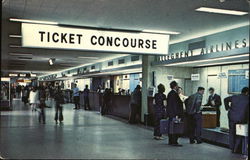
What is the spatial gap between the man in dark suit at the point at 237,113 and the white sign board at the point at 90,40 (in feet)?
7.25

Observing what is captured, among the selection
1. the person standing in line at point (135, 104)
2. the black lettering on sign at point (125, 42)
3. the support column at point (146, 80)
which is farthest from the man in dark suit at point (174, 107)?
the person standing in line at point (135, 104)

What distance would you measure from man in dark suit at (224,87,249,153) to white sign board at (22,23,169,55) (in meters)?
2.21

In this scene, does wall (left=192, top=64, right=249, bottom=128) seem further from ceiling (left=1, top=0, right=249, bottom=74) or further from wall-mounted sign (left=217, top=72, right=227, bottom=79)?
ceiling (left=1, top=0, right=249, bottom=74)

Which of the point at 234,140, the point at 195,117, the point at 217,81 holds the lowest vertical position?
the point at 234,140

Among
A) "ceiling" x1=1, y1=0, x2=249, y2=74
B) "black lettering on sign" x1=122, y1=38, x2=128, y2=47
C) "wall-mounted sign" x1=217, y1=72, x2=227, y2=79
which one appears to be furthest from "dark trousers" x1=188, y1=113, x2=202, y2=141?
"black lettering on sign" x1=122, y1=38, x2=128, y2=47

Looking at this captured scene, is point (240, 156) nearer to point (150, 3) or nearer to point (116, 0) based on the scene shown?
point (150, 3)

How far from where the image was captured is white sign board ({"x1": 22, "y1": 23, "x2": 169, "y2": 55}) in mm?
6145

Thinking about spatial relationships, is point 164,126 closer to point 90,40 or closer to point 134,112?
point 90,40

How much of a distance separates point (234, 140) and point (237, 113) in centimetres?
72

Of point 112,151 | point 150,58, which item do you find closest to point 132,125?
point 150,58

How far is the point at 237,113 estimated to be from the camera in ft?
24.7

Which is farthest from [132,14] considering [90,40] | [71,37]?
[71,37]

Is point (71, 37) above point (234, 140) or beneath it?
above

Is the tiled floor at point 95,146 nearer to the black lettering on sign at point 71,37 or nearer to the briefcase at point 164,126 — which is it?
the briefcase at point 164,126
